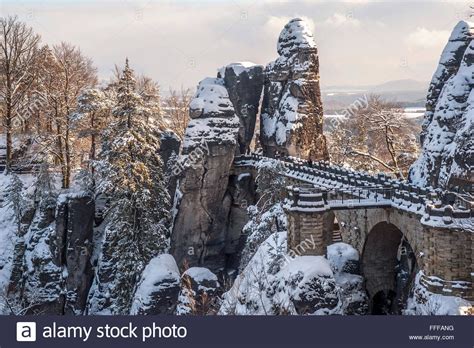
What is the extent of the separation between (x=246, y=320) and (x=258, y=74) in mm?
28495

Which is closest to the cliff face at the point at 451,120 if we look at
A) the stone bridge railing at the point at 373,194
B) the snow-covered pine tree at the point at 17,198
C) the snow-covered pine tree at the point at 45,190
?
the stone bridge railing at the point at 373,194

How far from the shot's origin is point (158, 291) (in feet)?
65.0

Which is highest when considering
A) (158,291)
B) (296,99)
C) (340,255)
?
(296,99)

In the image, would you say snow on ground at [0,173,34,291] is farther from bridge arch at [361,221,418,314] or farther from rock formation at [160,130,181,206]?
bridge arch at [361,221,418,314]

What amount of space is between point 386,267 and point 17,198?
2002cm

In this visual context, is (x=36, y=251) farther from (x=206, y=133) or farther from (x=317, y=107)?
(x=317, y=107)

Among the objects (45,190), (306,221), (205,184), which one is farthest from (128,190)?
(306,221)

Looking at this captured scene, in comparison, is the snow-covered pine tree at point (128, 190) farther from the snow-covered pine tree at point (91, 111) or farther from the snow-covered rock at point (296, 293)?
the snow-covered rock at point (296, 293)

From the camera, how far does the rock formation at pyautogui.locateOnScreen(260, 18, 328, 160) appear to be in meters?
33.3

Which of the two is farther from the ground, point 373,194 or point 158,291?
point 373,194

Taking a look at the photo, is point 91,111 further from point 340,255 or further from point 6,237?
point 340,255

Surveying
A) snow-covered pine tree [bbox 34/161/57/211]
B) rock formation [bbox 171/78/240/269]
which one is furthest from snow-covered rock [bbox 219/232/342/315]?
snow-covered pine tree [bbox 34/161/57/211]

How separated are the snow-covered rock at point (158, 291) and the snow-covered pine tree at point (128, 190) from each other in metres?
3.81

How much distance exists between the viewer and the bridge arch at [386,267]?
22172 millimetres
